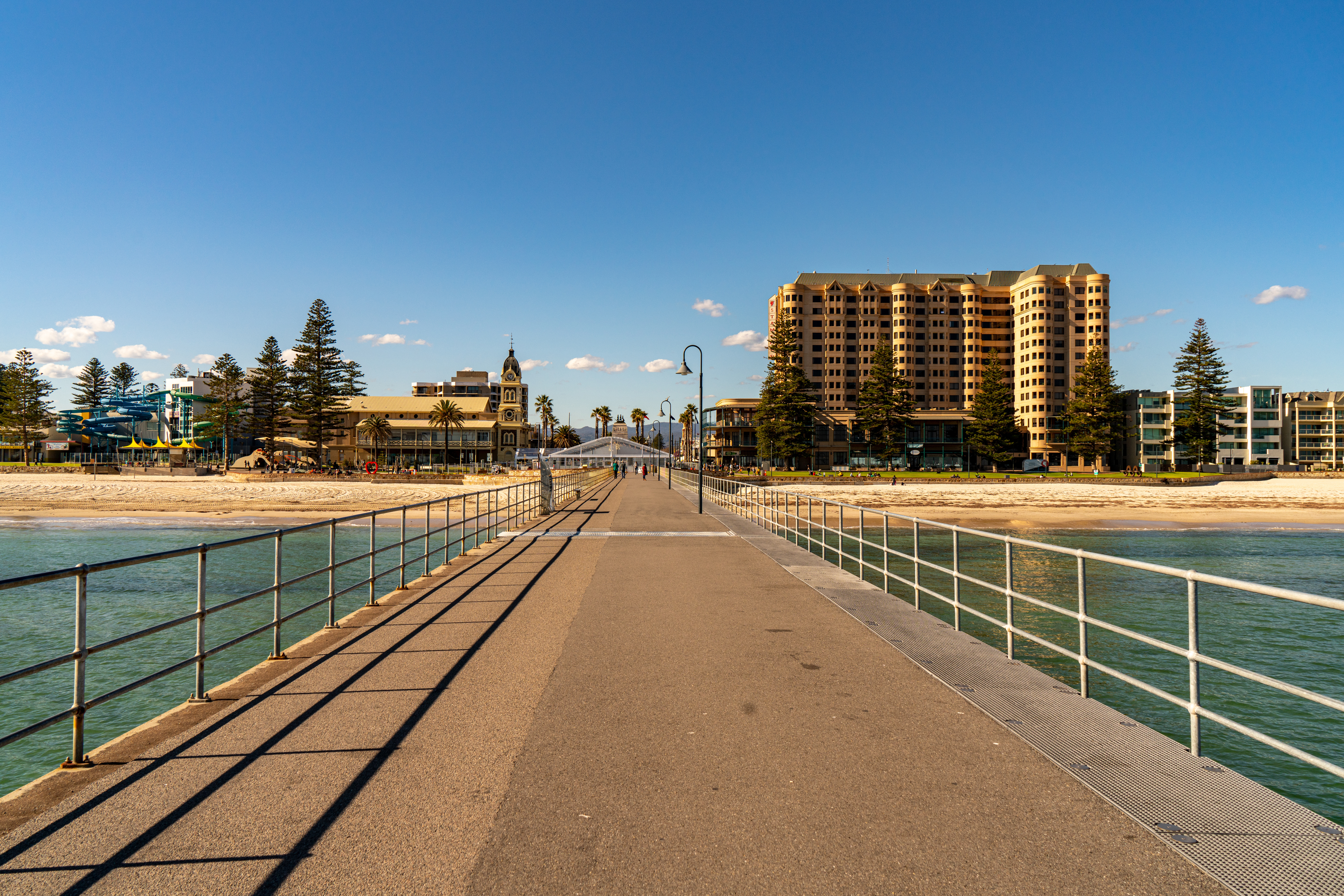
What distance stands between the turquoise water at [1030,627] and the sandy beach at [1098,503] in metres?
11.6

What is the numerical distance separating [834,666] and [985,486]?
6349 cm

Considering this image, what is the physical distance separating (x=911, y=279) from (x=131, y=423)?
135 metres

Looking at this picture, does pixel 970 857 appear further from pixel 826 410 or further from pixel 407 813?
pixel 826 410

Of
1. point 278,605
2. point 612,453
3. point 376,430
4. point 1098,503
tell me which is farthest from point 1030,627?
point 612,453

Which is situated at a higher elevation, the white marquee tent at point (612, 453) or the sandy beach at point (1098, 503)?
the white marquee tent at point (612, 453)

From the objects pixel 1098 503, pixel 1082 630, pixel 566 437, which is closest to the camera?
pixel 1082 630

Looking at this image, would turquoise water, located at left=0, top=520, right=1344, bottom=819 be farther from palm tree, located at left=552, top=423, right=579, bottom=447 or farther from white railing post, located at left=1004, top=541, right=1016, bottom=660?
palm tree, located at left=552, top=423, right=579, bottom=447

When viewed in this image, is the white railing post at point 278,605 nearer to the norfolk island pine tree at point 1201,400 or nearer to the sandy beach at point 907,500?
the sandy beach at point 907,500

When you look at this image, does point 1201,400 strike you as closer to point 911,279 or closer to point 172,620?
point 911,279

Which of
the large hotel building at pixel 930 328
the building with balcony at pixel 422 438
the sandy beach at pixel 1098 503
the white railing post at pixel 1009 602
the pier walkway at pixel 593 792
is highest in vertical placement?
the large hotel building at pixel 930 328

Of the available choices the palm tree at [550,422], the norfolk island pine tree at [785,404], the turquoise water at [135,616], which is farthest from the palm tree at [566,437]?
the turquoise water at [135,616]

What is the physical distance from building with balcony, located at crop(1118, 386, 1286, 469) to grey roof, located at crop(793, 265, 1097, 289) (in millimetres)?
28597

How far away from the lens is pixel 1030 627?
1577 cm

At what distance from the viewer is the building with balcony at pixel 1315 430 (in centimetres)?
11694
